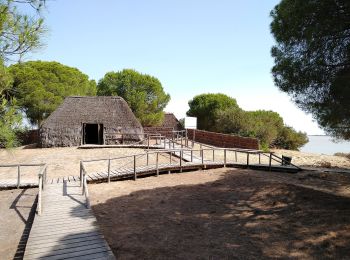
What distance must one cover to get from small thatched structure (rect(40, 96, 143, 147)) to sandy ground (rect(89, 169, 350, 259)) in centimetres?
1113

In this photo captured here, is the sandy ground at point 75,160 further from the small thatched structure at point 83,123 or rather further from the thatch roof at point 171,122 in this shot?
the thatch roof at point 171,122

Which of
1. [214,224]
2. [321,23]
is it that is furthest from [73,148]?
[321,23]

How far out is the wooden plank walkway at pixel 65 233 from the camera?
6.03 m

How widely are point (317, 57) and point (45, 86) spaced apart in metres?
28.3

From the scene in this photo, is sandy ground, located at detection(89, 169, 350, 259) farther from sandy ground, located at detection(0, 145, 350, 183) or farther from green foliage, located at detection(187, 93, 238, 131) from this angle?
green foliage, located at detection(187, 93, 238, 131)

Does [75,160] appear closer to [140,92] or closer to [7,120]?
[7,120]

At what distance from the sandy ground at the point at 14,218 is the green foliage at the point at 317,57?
8306mm

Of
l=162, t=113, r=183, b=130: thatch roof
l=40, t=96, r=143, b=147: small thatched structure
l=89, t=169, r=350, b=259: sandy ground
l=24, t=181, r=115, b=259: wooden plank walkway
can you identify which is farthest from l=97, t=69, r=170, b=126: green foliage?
l=24, t=181, r=115, b=259: wooden plank walkway

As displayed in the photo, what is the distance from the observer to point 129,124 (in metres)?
25.1

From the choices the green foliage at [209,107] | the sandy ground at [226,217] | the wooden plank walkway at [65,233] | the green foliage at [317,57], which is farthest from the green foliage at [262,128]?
the wooden plank walkway at [65,233]

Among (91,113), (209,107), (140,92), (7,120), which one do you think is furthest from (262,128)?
(7,120)

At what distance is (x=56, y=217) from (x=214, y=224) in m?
4.09

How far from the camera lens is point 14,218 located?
9508 millimetres

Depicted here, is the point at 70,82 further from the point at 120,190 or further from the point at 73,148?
the point at 120,190
